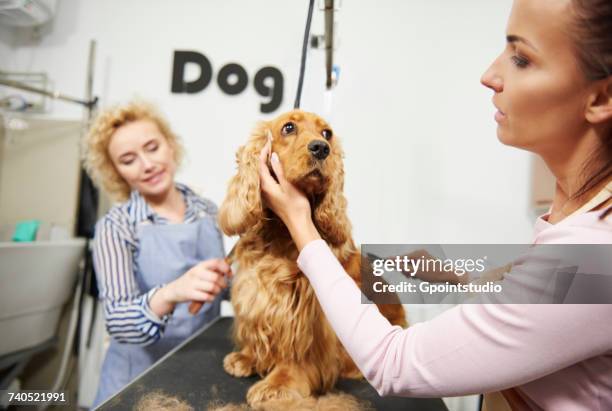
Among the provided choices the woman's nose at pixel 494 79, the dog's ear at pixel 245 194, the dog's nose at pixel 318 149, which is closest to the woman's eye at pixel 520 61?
the woman's nose at pixel 494 79

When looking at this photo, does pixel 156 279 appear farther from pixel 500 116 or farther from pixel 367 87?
pixel 500 116

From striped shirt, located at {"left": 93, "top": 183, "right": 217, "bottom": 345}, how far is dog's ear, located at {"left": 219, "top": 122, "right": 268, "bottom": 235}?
1.35 feet

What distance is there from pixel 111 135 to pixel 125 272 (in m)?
0.48

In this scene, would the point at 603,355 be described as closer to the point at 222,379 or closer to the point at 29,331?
the point at 222,379

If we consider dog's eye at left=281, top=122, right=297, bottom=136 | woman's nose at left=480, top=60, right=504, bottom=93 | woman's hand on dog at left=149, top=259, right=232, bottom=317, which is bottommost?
woman's hand on dog at left=149, top=259, right=232, bottom=317

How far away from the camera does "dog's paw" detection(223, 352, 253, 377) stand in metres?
0.84

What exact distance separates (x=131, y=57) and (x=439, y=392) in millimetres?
1564

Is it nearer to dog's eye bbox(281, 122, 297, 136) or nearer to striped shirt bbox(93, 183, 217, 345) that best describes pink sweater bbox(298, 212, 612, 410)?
dog's eye bbox(281, 122, 297, 136)

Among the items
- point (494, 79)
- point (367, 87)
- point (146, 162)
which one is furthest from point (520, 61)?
point (146, 162)

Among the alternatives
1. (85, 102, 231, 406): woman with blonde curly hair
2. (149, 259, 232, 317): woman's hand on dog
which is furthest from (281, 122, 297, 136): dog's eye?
(85, 102, 231, 406): woman with blonde curly hair

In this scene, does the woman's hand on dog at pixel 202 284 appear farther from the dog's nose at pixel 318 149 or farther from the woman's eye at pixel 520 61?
the woman's eye at pixel 520 61

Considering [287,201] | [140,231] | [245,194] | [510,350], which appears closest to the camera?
[510,350]

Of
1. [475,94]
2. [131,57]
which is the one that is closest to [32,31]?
[131,57]

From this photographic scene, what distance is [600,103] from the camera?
0.41 m
